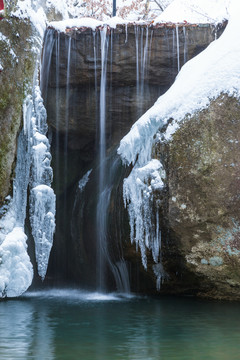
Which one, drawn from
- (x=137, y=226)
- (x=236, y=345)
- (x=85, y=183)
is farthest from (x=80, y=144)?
(x=236, y=345)

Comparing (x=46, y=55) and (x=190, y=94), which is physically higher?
(x=46, y=55)

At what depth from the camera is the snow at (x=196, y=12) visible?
349 inches

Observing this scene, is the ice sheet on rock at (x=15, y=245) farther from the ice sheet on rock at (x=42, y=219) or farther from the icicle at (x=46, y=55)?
the icicle at (x=46, y=55)

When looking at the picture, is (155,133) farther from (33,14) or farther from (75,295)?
(33,14)

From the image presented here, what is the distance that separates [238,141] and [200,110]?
26.6 inches

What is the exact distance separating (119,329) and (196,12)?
21.8 ft

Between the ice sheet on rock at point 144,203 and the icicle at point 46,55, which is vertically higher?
the icicle at point 46,55

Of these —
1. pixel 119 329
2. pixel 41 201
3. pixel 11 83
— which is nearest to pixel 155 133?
pixel 41 201

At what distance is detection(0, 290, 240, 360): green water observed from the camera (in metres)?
4.28

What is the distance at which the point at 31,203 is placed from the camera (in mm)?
7699

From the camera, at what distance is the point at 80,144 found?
9914 mm

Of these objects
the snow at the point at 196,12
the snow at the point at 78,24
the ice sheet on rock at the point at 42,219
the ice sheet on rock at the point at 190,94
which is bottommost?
the ice sheet on rock at the point at 42,219

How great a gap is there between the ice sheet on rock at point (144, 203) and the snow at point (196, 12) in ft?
11.1

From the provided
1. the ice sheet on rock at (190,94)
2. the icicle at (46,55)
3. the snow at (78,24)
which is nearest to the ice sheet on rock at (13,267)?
the ice sheet on rock at (190,94)
